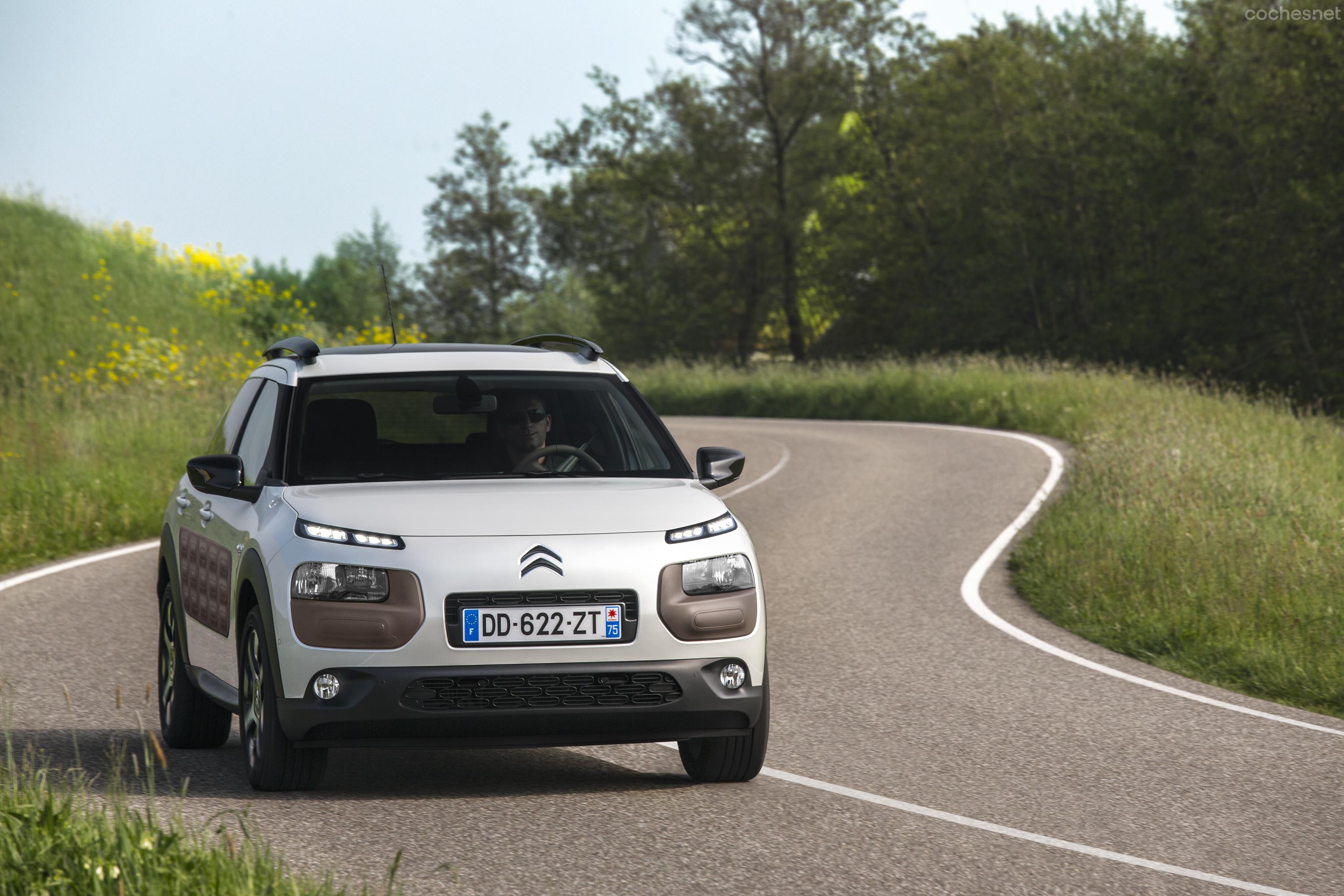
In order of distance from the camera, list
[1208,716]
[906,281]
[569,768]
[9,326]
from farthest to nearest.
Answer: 1. [906,281]
2. [9,326]
3. [1208,716]
4. [569,768]

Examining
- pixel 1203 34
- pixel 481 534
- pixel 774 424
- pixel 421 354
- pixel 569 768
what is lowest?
pixel 774 424

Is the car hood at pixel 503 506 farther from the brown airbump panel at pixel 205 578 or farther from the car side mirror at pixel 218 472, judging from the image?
the brown airbump panel at pixel 205 578

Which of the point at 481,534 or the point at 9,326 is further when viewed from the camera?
the point at 9,326

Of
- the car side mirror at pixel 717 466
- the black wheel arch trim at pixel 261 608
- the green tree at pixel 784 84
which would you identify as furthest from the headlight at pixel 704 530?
the green tree at pixel 784 84

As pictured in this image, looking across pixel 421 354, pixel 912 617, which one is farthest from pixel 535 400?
pixel 912 617

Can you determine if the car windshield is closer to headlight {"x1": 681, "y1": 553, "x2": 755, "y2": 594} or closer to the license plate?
headlight {"x1": 681, "y1": 553, "x2": 755, "y2": 594}

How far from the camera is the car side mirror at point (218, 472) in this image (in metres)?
6.23

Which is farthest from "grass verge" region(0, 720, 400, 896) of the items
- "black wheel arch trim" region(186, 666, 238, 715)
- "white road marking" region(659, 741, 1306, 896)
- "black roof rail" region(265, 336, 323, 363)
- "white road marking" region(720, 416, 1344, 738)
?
"white road marking" region(720, 416, 1344, 738)

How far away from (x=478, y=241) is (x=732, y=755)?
8817 cm

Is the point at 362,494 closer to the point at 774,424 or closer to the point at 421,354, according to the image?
the point at 421,354

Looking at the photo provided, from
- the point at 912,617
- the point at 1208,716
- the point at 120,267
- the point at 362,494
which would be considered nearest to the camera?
the point at 362,494

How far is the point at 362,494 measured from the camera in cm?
593

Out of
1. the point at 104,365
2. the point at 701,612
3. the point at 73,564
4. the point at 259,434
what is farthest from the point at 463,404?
the point at 104,365

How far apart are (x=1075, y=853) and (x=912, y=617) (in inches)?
229
